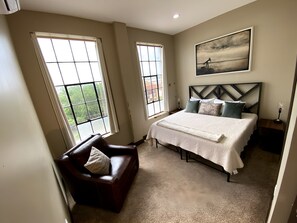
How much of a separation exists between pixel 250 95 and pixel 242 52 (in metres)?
0.96

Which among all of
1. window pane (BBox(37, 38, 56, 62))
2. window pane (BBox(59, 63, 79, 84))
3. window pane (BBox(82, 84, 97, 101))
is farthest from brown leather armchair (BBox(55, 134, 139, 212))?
window pane (BBox(37, 38, 56, 62))

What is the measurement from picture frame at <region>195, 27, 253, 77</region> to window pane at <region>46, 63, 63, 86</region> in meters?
3.24

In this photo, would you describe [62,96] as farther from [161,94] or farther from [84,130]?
[161,94]

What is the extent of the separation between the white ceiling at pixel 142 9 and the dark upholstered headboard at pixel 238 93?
5.22ft

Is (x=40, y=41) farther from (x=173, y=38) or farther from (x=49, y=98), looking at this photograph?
(x=173, y=38)

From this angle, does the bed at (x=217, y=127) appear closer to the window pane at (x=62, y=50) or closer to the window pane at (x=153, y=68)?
the window pane at (x=153, y=68)

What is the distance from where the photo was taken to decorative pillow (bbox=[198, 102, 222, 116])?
3.01m

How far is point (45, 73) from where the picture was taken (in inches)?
79.0

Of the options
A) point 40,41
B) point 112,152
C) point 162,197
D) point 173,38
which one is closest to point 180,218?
point 162,197

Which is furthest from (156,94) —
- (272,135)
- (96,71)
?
(272,135)

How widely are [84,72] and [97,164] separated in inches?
67.7

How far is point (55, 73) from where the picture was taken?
221cm

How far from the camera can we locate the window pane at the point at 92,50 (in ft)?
8.30

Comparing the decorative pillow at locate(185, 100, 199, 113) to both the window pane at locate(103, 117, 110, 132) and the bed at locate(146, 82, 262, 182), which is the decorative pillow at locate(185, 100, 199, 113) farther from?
the window pane at locate(103, 117, 110, 132)
